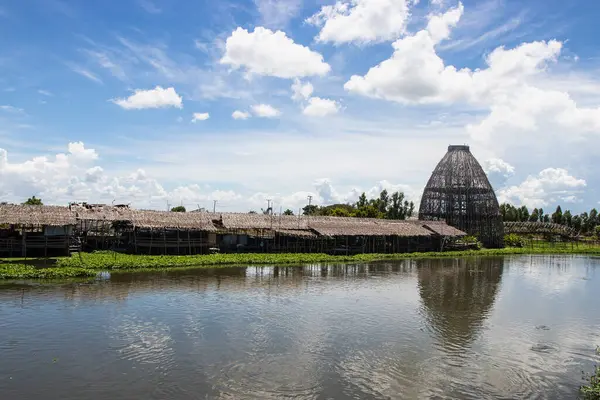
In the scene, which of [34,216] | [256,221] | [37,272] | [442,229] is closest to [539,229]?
[442,229]

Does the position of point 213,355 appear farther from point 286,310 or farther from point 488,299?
point 488,299

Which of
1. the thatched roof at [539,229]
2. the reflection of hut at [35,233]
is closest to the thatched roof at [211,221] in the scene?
the reflection of hut at [35,233]

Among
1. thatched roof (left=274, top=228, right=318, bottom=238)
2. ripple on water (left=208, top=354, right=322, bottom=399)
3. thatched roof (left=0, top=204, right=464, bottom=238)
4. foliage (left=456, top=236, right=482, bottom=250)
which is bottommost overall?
ripple on water (left=208, top=354, right=322, bottom=399)

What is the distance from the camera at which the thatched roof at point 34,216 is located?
33.5m

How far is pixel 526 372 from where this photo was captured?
14.4 m

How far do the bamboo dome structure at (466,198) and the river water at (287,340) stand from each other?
117ft

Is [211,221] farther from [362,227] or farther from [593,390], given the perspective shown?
[593,390]

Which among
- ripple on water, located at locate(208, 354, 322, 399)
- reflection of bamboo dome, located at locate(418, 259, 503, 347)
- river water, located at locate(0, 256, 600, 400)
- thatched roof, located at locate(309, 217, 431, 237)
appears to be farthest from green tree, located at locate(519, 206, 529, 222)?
ripple on water, located at locate(208, 354, 322, 399)

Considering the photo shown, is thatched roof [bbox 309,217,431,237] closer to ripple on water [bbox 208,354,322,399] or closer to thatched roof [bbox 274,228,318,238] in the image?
thatched roof [bbox 274,228,318,238]

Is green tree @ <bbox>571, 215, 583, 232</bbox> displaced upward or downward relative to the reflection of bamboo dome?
upward

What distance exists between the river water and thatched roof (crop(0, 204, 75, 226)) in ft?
31.6

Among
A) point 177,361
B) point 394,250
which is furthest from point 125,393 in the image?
point 394,250

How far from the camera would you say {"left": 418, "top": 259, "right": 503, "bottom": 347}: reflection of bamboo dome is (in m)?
19.4

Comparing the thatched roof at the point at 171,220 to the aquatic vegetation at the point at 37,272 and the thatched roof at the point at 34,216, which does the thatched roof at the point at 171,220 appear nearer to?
the thatched roof at the point at 34,216
